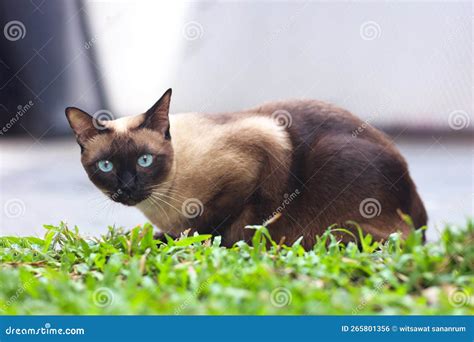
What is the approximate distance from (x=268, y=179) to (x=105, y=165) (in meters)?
0.60

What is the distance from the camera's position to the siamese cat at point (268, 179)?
206cm

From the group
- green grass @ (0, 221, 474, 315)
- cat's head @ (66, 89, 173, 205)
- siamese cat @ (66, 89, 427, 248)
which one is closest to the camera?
green grass @ (0, 221, 474, 315)

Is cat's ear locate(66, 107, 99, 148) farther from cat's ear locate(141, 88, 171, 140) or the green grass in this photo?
the green grass

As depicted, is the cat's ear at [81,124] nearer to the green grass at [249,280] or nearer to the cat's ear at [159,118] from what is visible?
the cat's ear at [159,118]

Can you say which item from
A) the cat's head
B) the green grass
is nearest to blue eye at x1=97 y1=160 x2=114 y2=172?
the cat's head

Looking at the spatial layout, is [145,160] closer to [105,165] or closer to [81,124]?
[105,165]

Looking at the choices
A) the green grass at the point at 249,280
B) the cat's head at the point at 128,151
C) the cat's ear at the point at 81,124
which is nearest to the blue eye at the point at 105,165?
the cat's head at the point at 128,151

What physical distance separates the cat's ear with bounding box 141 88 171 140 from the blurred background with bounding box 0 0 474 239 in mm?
344

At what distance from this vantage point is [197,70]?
236cm

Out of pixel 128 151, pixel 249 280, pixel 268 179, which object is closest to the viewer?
pixel 249 280

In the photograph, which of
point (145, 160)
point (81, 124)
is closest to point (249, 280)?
point (145, 160)

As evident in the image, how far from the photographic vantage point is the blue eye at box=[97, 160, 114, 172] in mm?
1968
